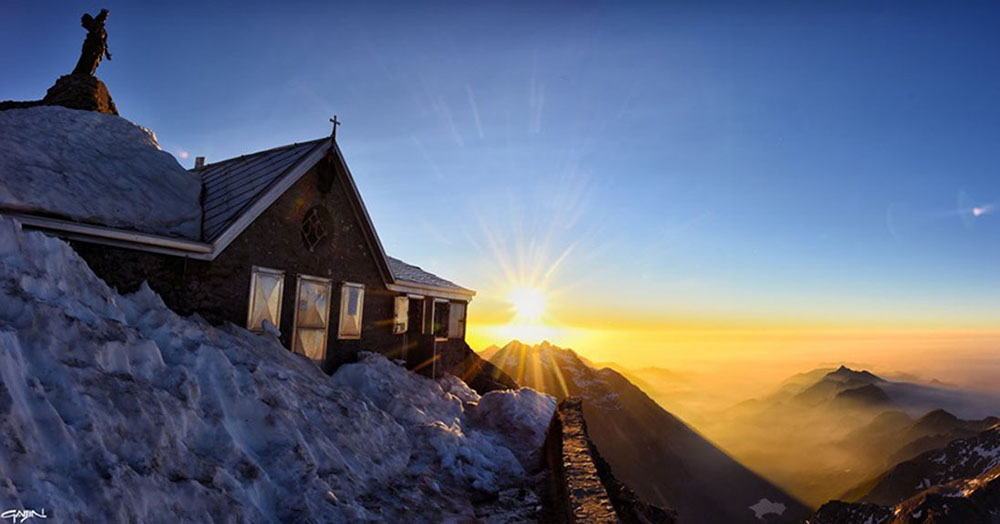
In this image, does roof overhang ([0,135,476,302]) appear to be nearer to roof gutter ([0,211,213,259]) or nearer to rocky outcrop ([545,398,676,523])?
roof gutter ([0,211,213,259])

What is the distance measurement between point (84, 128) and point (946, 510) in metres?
132

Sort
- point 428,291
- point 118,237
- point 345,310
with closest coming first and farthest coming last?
point 118,237 → point 345,310 → point 428,291

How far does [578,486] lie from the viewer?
10.0 metres

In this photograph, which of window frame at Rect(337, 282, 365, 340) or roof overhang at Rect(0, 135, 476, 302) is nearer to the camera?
roof overhang at Rect(0, 135, 476, 302)

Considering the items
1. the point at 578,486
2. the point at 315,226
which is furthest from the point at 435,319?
the point at 578,486

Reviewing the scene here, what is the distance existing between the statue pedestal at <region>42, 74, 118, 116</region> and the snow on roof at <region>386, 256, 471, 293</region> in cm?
1079

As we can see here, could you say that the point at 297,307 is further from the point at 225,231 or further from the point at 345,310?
the point at 225,231

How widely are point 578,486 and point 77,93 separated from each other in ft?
63.0

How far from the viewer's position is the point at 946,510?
93.9m

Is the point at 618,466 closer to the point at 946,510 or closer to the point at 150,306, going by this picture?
the point at 946,510

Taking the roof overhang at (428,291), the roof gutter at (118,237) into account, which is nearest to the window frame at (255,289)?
the roof gutter at (118,237)

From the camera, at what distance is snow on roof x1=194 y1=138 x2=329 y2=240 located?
12469 mm

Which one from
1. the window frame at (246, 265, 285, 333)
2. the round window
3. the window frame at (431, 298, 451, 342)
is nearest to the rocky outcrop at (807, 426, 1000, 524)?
the window frame at (431, 298, 451, 342)

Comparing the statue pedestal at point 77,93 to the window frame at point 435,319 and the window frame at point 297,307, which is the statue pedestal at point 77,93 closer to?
the window frame at point 297,307
